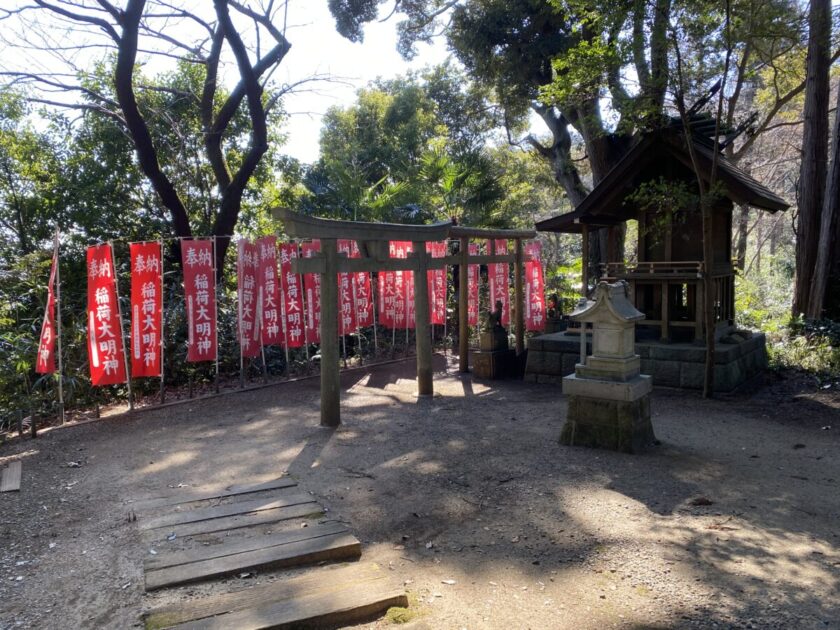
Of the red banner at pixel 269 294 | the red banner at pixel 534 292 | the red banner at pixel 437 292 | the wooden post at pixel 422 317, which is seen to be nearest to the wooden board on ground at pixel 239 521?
the wooden post at pixel 422 317

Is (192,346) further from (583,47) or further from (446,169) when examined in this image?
(446,169)

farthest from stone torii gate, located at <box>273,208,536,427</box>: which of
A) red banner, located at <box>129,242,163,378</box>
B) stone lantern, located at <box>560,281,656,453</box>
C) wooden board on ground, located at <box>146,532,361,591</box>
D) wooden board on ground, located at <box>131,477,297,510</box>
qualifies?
wooden board on ground, located at <box>146,532,361,591</box>

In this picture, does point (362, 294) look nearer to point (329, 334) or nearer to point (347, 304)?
point (347, 304)

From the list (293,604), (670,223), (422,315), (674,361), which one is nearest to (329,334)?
(422,315)

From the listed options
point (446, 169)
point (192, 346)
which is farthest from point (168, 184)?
point (446, 169)

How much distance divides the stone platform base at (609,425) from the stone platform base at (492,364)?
4546mm

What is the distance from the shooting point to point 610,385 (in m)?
6.62

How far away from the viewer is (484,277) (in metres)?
18.3

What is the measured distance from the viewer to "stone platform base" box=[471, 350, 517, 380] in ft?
38.3

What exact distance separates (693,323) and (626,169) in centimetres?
299

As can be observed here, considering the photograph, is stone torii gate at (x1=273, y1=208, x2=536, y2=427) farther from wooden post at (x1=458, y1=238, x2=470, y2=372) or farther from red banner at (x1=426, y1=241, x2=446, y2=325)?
red banner at (x1=426, y1=241, x2=446, y2=325)

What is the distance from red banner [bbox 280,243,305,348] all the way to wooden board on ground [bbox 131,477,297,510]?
523 centimetres

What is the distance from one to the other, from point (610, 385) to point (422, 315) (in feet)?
12.5

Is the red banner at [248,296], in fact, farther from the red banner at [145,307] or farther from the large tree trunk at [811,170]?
the large tree trunk at [811,170]
